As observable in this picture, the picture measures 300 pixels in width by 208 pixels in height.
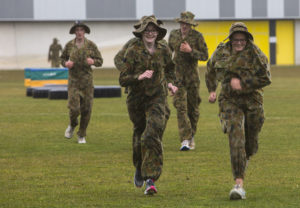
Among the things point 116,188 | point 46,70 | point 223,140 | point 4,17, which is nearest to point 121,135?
point 223,140

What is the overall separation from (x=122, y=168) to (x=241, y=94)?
303cm

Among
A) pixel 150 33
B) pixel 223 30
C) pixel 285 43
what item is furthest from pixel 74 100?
pixel 285 43

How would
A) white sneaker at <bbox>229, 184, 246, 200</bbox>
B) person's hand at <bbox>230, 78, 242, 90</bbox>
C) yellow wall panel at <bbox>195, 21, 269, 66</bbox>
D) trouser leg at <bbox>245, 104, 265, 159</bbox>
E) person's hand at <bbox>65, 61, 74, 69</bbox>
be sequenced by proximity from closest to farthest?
white sneaker at <bbox>229, 184, 246, 200</bbox> → person's hand at <bbox>230, 78, 242, 90</bbox> → trouser leg at <bbox>245, 104, 265, 159</bbox> → person's hand at <bbox>65, 61, 74, 69</bbox> → yellow wall panel at <bbox>195, 21, 269, 66</bbox>

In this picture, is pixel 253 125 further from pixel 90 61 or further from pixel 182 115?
pixel 90 61

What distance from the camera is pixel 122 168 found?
11.3 metres

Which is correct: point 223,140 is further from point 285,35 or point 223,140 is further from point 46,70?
point 285,35

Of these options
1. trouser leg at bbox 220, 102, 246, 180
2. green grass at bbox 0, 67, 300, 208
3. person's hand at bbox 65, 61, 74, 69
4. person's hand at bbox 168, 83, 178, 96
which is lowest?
green grass at bbox 0, 67, 300, 208

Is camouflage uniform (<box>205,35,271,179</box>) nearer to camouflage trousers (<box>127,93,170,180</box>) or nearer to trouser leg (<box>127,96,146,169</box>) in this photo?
camouflage trousers (<box>127,93,170,180</box>)

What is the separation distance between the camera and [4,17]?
2371 inches

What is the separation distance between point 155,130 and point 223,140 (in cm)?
606

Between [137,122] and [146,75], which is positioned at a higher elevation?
[146,75]

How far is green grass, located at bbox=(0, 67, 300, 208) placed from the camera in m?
8.66

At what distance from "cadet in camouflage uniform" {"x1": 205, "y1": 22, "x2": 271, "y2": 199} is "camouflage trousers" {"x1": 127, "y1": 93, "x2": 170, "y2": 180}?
704 millimetres

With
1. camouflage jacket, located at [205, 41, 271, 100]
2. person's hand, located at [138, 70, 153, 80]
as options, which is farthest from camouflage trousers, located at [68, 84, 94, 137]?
camouflage jacket, located at [205, 41, 271, 100]
